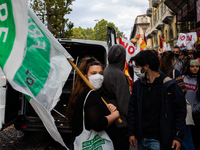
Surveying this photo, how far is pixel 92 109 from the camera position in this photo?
1.96m

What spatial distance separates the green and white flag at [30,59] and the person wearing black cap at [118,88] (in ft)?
3.12

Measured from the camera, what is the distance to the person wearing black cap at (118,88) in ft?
8.93

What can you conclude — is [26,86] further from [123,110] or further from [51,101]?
[123,110]

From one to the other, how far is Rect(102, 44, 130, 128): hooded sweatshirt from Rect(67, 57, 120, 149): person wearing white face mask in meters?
0.47

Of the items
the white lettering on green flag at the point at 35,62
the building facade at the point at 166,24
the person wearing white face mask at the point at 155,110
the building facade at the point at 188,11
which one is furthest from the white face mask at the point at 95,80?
the building facade at the point at 166,24

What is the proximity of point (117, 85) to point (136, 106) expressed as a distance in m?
0.37

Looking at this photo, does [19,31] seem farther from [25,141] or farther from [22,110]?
[25,141]

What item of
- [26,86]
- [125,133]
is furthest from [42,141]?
[26,86]

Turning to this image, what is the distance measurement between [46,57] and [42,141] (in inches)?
156

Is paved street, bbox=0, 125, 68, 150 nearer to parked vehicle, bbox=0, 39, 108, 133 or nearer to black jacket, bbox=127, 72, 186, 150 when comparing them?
parked vehicle, bbox=0, 39, 108, 133

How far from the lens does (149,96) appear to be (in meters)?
2.54

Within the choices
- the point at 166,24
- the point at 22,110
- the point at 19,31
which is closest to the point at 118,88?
the point at 19,31

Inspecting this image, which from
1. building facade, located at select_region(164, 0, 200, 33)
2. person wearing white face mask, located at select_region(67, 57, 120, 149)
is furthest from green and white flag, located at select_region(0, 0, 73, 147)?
building facade, located at select_region(164, 0, 200, 33)

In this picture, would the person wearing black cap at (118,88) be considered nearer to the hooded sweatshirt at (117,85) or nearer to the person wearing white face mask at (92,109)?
the hooded sweatshirt at (117,85)
